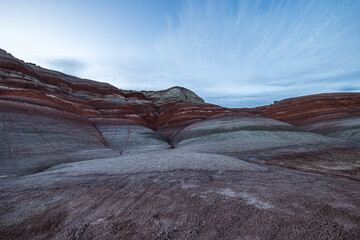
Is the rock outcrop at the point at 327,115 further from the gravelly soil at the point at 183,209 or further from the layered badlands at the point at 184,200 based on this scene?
the gravelly soil at the point at 183,209

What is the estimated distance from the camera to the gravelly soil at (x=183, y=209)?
2.03 m

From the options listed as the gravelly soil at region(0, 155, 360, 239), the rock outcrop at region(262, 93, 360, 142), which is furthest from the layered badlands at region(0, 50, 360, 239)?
the rock outcrop at region(262, 93, 360, 142)

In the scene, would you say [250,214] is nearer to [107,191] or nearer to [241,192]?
[241,192]

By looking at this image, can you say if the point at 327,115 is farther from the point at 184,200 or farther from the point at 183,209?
the point at 183,209

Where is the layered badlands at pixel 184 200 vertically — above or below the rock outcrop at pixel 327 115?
below

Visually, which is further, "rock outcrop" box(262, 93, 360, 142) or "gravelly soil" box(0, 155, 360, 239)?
"rock outcrop" box(262, 93, 360, 142)

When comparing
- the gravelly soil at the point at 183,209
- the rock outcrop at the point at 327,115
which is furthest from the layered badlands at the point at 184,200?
the rock outcrop at the point at 327,115

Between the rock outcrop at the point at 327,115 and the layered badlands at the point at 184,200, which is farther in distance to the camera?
the rock outcrop at the point at 327,115

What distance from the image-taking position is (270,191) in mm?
3105

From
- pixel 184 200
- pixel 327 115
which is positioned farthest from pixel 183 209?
pixel 327 115

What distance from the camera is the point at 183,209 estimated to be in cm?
265

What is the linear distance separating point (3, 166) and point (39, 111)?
10473 mm

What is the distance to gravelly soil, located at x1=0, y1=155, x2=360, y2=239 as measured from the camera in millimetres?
2029

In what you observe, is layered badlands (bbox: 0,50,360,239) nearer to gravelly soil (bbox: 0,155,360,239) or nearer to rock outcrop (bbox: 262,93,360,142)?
gravelly soil (bbox: 0,155,360,239)
